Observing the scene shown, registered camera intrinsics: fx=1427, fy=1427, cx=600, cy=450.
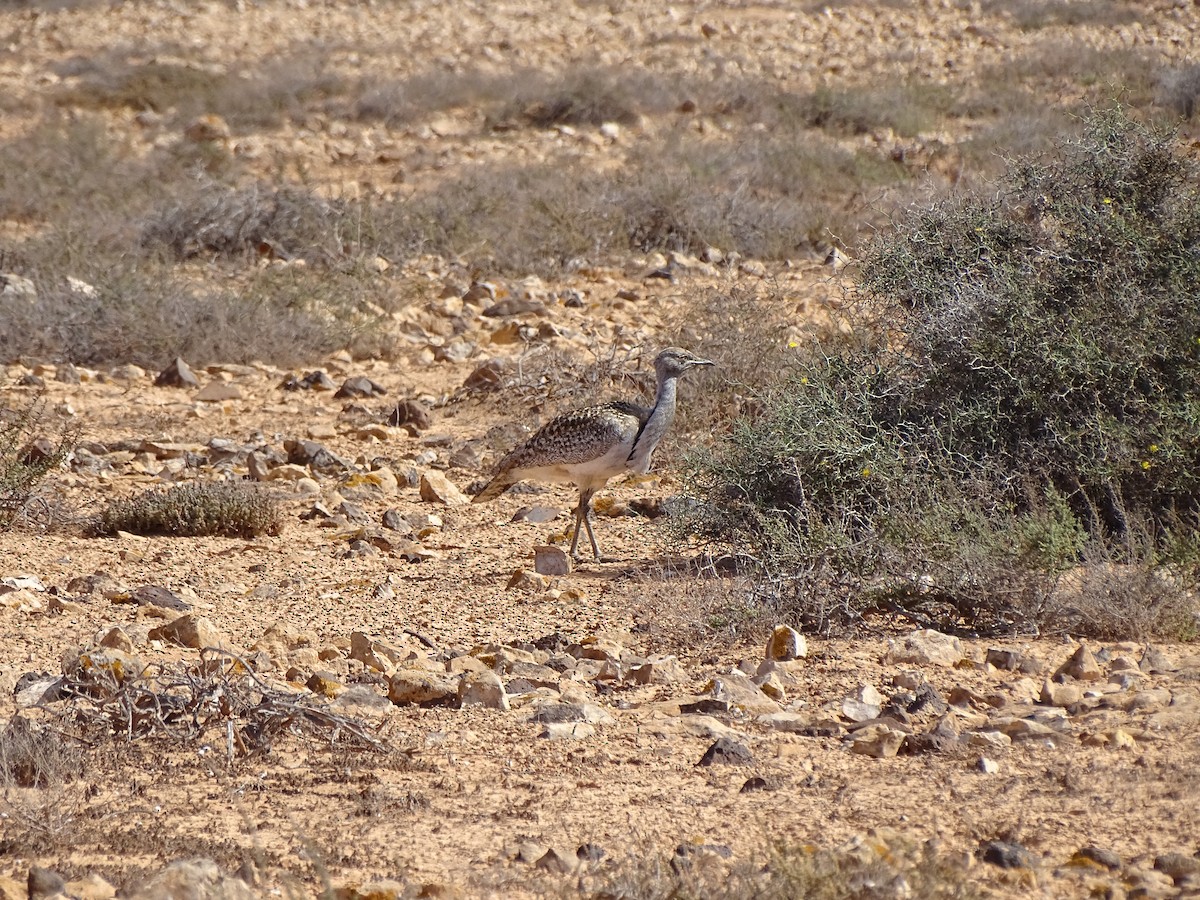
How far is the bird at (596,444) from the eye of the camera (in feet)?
22.8

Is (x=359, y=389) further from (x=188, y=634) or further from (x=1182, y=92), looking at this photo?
(x=1182, y=92)

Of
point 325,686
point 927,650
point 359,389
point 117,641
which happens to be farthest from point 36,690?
point 359,389

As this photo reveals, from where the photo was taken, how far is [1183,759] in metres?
3.80

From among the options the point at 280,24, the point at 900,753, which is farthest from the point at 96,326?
the point at 280,24

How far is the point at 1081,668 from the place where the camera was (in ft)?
15.0

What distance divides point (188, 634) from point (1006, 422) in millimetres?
3411

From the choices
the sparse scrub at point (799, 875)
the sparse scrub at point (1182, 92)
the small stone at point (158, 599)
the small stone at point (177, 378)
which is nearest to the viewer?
the sparse scrub at point (799, 875)

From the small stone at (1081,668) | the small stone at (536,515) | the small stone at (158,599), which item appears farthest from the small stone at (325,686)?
the small stone at (536,515)

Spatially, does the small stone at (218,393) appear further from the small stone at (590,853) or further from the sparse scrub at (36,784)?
the small stone at (590,853)

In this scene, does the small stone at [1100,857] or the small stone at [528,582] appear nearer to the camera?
the small stone at [1100,857]

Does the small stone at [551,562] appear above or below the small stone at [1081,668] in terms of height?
below

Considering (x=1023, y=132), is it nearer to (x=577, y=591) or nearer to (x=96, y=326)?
(x=96, y=326)

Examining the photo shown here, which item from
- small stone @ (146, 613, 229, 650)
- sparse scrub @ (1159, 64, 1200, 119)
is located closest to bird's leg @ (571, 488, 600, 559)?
small stone @ (146, 613, 229, 650)

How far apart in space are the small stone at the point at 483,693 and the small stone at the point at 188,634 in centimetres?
107
